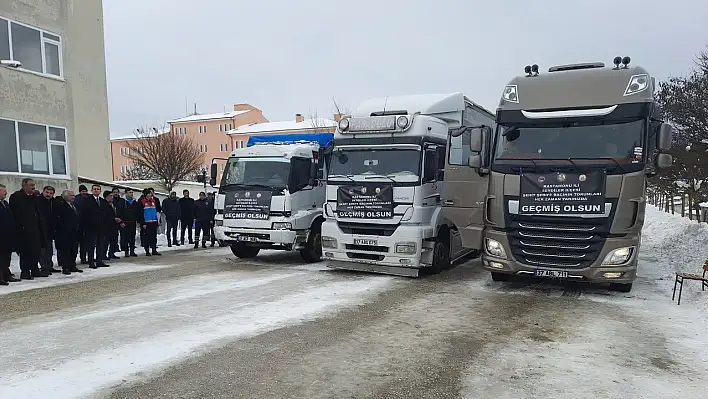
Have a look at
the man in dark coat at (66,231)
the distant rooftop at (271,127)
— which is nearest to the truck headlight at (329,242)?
the man in dark coat at (66,231)

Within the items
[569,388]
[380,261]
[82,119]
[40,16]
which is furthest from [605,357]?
[82,119]

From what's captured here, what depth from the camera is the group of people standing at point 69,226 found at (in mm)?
9031

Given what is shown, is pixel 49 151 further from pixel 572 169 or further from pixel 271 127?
pixel 271 127

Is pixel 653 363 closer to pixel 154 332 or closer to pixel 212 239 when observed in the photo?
pixel 154 332

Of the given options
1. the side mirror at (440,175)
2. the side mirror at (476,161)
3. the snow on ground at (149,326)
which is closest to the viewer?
the snow on ground at (149,326)

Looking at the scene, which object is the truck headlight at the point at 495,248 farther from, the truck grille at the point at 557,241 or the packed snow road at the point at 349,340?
the packed snow road at the point at 349,340

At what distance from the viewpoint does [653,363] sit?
195 inches

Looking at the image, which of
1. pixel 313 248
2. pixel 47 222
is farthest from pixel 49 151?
pixel 313 248

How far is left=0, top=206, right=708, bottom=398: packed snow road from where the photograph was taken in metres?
4.30

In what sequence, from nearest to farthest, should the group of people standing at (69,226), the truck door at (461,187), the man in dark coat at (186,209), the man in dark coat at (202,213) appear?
the group of people standing at (69,226), the truck door at (461,187), the man in dark coat at (202,213), the man in dark coat at (186,209)

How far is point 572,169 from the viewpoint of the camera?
7.59m

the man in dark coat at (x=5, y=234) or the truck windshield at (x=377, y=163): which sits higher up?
the truck windshield at (x=377, y=163)

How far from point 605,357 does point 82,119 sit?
83.0 ft

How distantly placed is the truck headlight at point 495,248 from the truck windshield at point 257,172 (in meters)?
4.90
